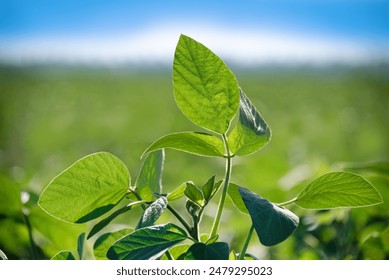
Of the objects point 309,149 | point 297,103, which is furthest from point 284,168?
point 297,103

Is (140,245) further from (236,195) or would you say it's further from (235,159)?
(235,159)

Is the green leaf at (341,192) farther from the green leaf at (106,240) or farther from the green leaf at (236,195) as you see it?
the green leaf at (106,240)

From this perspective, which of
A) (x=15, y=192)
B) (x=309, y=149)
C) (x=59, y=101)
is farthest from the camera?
(x=59, y=101)

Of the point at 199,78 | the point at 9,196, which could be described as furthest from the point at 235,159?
the point at 199,78

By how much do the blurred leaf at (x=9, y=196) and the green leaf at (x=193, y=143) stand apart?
0.96 ft

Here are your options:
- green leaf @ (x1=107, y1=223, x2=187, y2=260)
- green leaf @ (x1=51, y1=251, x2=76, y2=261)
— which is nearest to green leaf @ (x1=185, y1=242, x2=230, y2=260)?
green leaf @ (x1=107, y1=223, x2=187, y2=260)

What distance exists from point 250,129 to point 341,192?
0.10m

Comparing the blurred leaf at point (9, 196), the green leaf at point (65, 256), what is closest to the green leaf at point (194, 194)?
the green leaf at point (65, 256)

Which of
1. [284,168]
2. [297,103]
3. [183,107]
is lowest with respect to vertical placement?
[297,103]

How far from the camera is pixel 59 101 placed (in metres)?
8.84
